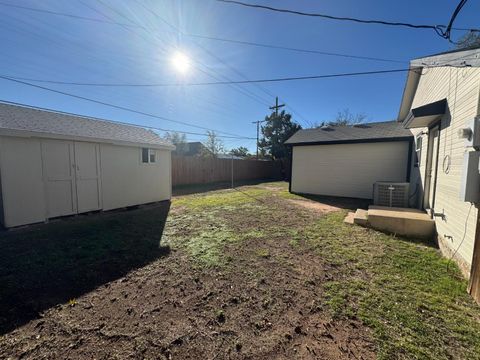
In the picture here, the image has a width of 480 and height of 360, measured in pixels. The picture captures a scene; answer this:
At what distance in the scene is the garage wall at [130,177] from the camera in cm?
680

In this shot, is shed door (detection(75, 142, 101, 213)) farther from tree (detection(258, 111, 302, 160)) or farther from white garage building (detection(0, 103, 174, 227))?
tree (detection(258, 111, 302, 160))

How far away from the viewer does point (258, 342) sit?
6.15 feet

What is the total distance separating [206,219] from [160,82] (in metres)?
7.95

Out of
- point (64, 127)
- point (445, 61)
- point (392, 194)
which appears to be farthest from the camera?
point (392, 194)

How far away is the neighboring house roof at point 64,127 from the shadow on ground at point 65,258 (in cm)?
236

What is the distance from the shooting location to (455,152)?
11.9 ft

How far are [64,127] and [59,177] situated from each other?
5.00ft

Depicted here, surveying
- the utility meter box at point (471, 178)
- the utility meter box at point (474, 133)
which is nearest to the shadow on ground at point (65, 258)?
the utility meter box at point (471, 178)

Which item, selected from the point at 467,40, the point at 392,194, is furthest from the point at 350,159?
the point at 467,40

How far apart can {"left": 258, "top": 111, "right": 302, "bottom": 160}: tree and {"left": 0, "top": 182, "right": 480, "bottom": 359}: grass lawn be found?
64.1 ft

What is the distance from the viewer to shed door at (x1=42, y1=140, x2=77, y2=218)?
543cm

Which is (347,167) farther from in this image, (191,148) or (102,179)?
(191,148)

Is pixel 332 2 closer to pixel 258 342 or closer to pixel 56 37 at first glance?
pixel 258 342

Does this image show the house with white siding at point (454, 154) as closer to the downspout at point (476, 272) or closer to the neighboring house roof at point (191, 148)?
the downspout at point (476, 272)
